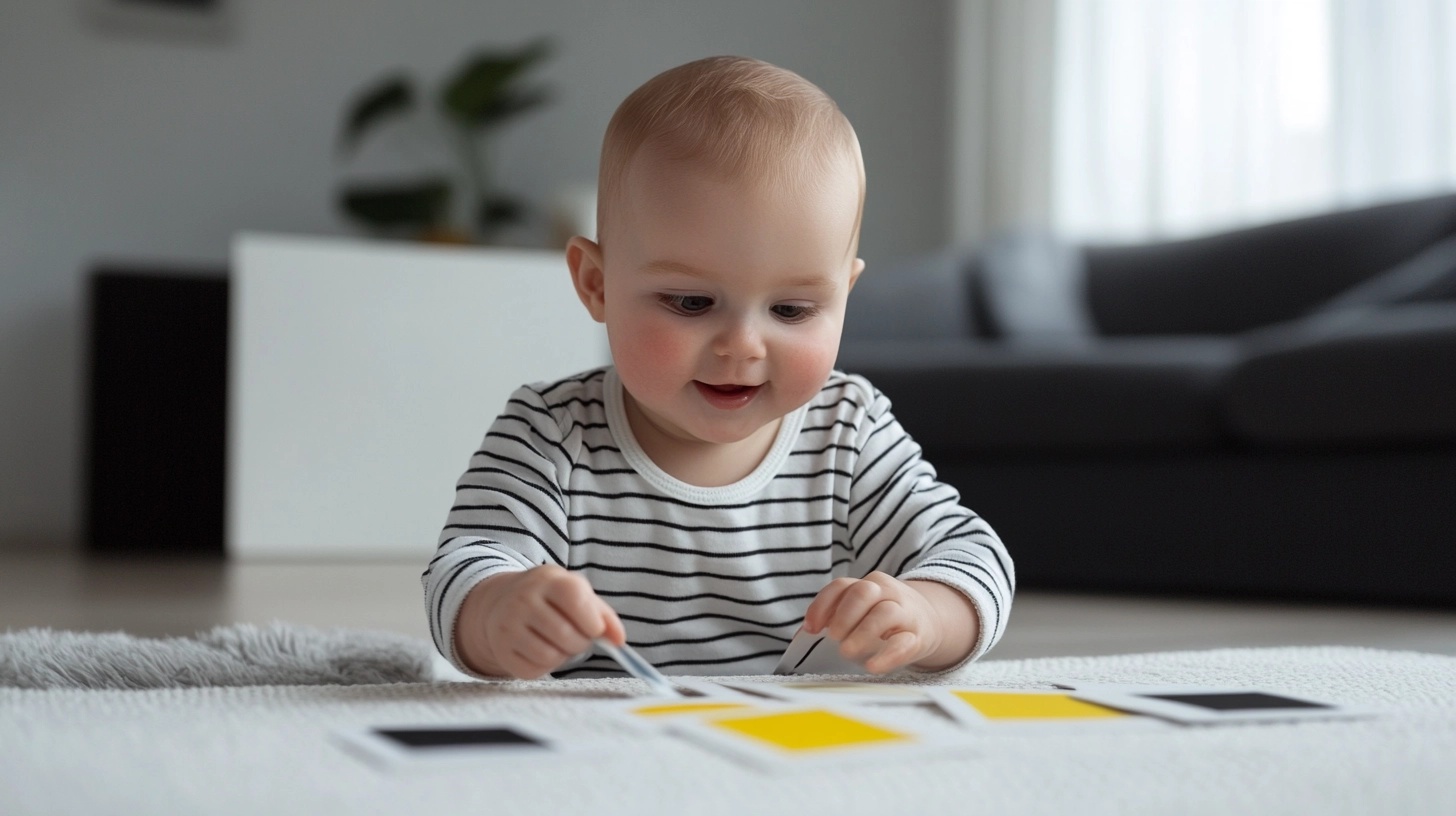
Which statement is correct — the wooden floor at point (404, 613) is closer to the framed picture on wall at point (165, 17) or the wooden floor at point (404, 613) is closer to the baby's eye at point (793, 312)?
the baby's eye at point (793, 312)

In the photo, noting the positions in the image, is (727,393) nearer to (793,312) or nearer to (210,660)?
(793,312)

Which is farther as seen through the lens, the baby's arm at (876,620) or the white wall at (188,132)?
the white wall at (188,132)

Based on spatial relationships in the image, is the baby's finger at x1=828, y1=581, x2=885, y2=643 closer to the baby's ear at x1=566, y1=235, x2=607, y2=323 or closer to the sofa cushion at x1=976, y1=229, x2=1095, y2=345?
A: the baby's ear at x1=566, y1=235, x2=607, y2=323

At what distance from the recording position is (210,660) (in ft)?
3.01

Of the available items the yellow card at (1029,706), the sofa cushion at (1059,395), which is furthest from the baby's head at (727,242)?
the sofa cushion at (1059,395)

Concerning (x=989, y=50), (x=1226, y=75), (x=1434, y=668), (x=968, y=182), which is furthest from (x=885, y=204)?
(x=1434, y=668)

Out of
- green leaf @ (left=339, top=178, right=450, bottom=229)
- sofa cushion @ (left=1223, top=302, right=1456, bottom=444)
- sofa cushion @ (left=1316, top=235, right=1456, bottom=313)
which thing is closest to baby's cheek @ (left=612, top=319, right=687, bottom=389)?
sofa cushion @ (left=1223, top=302, right=1456, bottom=444)

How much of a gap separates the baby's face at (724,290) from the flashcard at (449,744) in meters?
0.28

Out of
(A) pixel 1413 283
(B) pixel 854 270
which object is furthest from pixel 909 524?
(A) pixel 1413 283

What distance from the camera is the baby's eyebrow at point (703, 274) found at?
0.81 metres

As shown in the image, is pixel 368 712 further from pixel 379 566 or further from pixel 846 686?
pixel 379 566

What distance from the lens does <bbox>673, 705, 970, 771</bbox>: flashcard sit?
1.81 ft

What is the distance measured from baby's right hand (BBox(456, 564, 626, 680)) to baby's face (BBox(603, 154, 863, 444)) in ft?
0.59

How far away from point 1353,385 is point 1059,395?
44 cm
